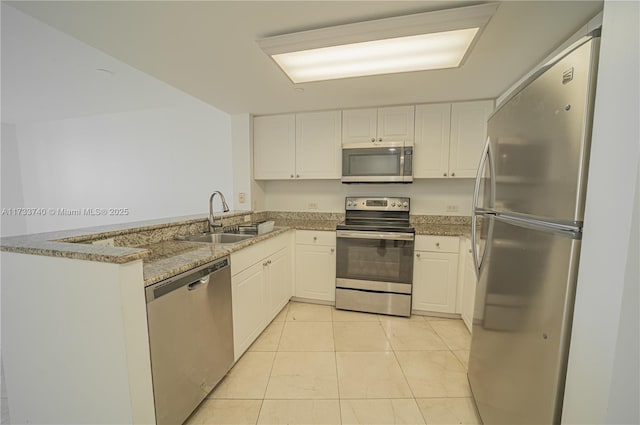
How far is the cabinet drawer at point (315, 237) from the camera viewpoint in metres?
2.61

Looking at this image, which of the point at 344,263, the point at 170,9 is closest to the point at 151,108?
the point at 170,9

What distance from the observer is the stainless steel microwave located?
252 centimetres

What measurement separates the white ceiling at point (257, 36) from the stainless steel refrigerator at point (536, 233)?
2.26 ft

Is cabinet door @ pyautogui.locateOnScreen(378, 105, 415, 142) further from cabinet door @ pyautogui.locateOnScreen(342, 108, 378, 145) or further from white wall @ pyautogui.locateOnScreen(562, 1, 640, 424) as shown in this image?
white wall @ pyautogui.locateOnScreen(562, 1, 640, 424)

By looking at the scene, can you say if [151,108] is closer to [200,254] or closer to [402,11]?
[200,254]

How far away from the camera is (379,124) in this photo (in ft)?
8.73

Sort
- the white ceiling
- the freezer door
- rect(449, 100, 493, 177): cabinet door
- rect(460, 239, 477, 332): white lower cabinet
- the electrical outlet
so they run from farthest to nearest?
rect(449, 100, 493, 177): cabinet door, rect(460, 239, 477, 332): white lower cabinet, the electrical outlet, the white ceiling, the freezer door

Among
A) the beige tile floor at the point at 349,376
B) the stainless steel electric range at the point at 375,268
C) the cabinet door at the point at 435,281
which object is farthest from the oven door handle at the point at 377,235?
the beige tile floor at the point at 349,376

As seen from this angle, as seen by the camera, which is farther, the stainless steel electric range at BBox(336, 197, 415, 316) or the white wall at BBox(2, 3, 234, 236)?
the white wall at BBox(2, 3, 234, 236)

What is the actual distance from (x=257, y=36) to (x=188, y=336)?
69.6 inches

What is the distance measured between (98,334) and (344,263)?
1977 millimetres

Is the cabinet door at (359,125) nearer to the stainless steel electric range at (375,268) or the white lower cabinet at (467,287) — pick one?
the stainless steel electric range at (375,268)

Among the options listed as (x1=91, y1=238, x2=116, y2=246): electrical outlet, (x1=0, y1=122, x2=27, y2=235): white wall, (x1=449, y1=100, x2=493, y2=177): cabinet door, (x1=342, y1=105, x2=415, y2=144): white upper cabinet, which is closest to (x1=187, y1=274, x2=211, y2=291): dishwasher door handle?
(x1=91, y1=238, x2=116, y2=246): electrical outlet

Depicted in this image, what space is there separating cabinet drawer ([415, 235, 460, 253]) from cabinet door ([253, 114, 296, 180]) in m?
1.65
